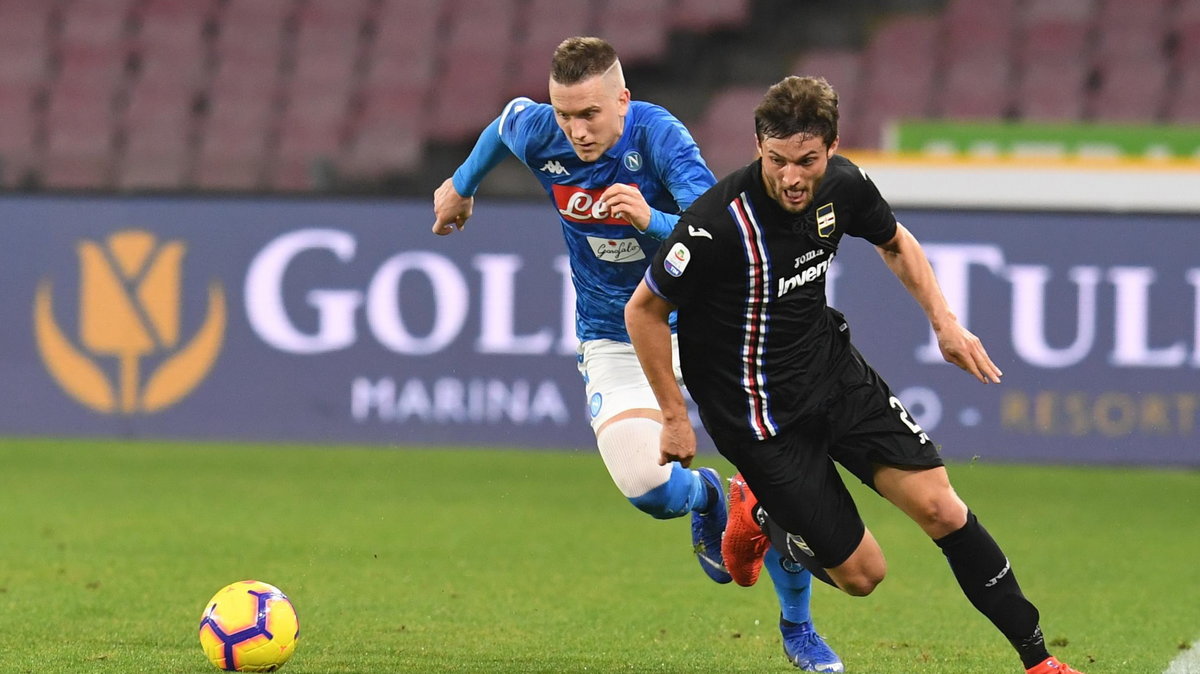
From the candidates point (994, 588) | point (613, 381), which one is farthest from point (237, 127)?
point (994, 588)

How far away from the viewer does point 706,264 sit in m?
4.63

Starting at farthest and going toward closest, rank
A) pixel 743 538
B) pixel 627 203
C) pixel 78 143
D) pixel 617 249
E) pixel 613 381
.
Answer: pixel 78 143 → pixel 613 381 → pixel 617 249 → pixel 743 538 → pixel 627 203

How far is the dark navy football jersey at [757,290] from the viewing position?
15.2 ft

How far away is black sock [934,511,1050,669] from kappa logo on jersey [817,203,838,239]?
883 millimetres

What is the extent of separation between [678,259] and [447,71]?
10.4m

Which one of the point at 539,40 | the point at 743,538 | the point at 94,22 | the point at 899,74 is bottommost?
the point at 743,538

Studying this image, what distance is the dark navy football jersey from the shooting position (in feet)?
15.2

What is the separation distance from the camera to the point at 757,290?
477 centimetres

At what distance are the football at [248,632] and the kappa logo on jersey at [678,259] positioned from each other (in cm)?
154

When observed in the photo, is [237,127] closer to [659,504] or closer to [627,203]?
[659,504]

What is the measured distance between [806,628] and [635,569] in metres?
1.89

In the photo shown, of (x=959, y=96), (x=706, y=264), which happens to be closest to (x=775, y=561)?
(x=706, y=264)

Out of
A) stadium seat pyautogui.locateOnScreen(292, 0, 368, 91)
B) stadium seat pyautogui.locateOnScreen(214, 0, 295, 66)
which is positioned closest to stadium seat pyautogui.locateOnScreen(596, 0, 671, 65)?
stadium seat pyautogui.locateOnScreen(292, 0, 368, 91)

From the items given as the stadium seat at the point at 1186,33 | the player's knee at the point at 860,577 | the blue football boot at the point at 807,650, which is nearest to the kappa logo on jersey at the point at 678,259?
the player's knee at the point at 860,577
